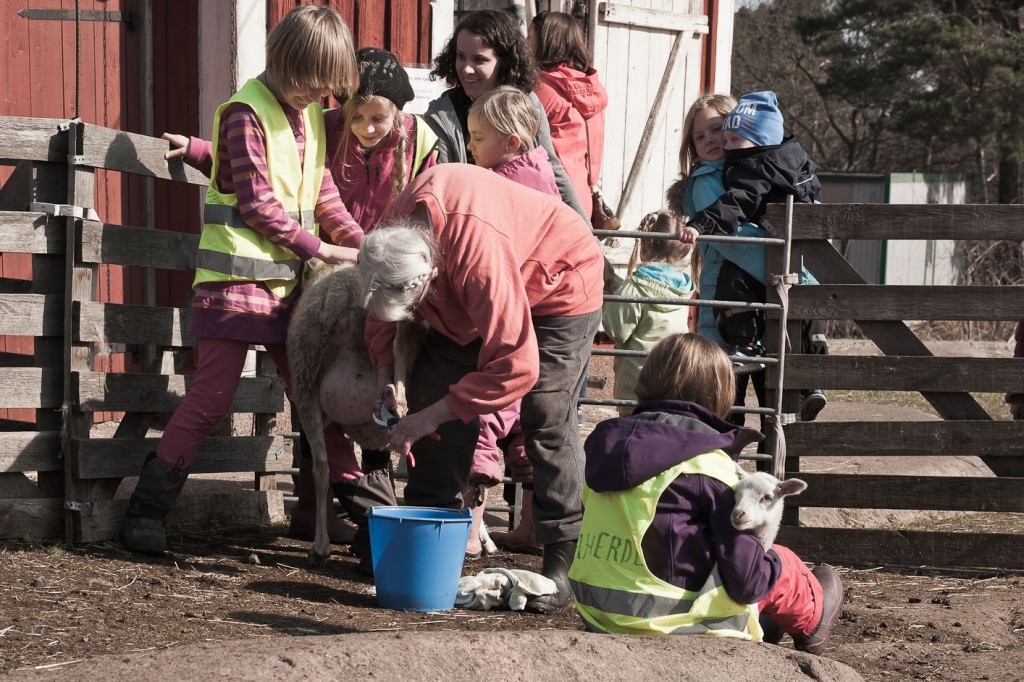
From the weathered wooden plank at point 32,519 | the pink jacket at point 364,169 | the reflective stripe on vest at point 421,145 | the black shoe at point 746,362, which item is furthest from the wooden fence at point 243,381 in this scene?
the reflective stripe on vest at point 421,145

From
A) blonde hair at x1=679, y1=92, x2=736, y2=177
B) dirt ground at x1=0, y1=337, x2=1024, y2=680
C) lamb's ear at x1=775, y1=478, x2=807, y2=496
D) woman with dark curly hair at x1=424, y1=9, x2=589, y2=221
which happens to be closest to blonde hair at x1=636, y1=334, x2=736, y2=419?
lamb's ear at x1=775, y1=478, x2=807, y2=496

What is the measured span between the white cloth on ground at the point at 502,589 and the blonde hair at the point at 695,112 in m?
2.63

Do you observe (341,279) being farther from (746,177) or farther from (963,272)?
(963,272)

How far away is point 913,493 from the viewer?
5.52 meters

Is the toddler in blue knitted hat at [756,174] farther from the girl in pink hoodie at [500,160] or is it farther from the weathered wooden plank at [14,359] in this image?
the weathered wooden plank at [14,359]

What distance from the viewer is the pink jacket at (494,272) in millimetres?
3684

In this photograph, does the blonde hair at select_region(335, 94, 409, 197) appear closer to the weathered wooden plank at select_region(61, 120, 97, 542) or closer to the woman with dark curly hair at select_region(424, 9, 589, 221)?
the woman with dark curly hair at select_region(424, 9, 589, 221)

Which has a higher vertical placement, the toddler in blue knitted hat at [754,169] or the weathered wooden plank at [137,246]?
the toddler in blue knitted hat at [754,169]

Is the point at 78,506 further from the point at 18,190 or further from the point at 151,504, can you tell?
the point at 18,190

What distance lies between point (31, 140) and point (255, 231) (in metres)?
0.98

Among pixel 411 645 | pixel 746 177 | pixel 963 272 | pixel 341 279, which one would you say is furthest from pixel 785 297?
pixel 963 272

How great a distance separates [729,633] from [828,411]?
20.4 feet

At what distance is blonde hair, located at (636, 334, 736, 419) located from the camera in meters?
3.45

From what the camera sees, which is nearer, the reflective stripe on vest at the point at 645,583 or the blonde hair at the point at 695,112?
the reflective stripe on vest at the point at 645,583
